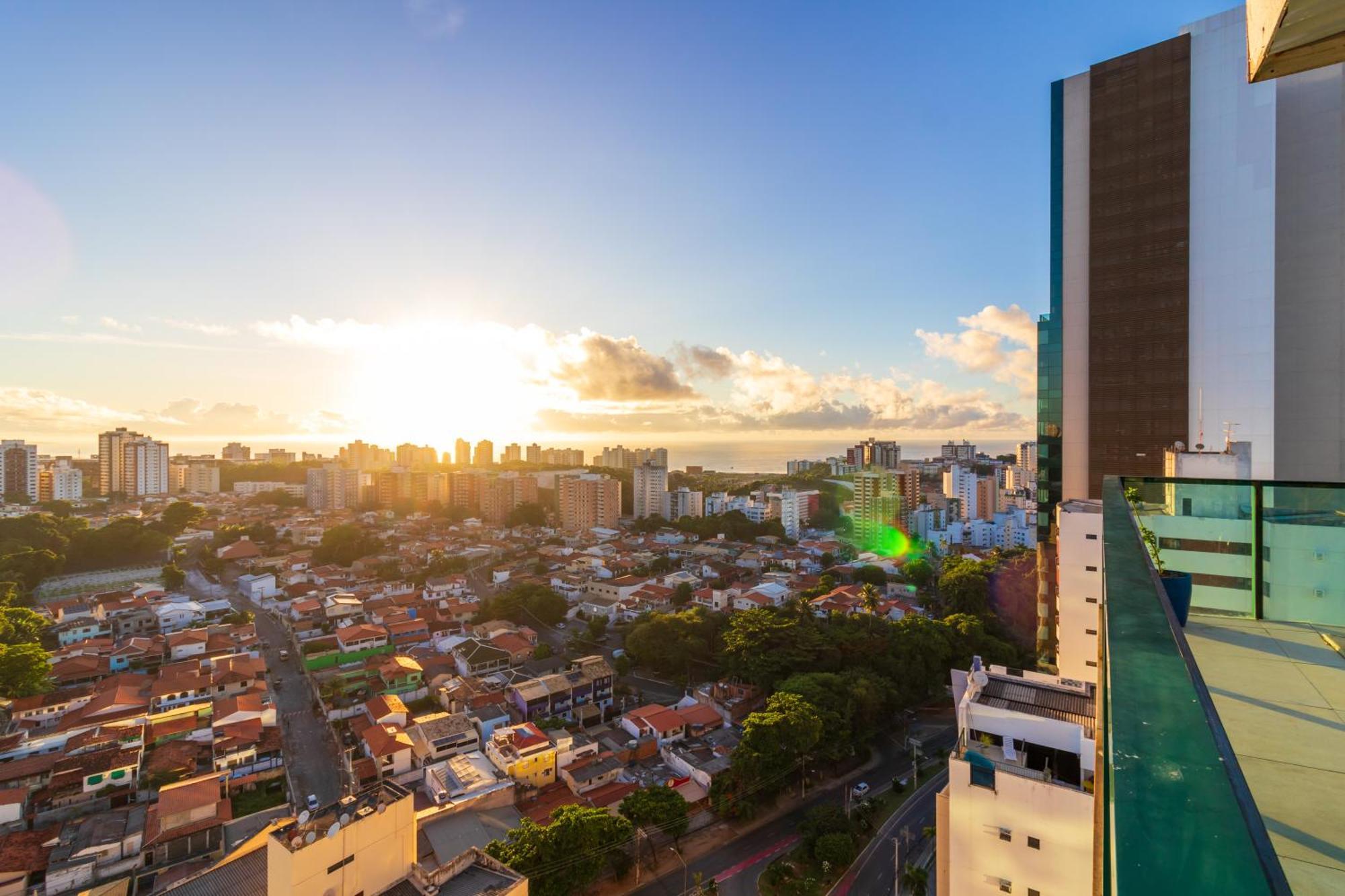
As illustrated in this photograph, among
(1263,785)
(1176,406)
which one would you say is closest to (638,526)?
(1176,406)

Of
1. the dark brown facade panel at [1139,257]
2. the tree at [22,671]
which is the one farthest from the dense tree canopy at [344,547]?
the dark brown facade panel at [1139,257]

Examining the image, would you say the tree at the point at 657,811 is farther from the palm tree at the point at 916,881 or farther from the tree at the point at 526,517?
the tree at the point at 526,517

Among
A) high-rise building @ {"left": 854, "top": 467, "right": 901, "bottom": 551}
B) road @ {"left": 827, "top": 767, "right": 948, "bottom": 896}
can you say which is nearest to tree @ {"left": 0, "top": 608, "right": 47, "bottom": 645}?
road @ {"left": 827, "top": 767, "right": 948, "bottom": 896}

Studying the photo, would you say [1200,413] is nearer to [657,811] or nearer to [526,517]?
[657,811]

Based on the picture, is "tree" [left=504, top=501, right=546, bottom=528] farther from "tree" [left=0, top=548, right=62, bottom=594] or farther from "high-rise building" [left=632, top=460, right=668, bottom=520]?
"tree" [left=0, top=548, right=62, bottom=594]

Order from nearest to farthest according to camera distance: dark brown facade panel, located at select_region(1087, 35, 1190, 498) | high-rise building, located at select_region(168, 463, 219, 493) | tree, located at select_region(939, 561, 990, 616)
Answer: dark brown facade panel, located at select_region(1087, 35, 1190, 498) < tree, located at select_region(939, 561, 990, 616) < high-rise building, located at select_region(168, 463, 219, 493)

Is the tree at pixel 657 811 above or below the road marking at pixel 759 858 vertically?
above
